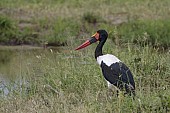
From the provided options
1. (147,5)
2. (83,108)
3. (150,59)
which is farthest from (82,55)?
(147,5)

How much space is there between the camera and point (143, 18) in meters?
17.8

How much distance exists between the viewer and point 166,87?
6.40 metres

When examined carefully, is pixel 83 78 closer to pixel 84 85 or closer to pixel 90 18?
pixel 84 85

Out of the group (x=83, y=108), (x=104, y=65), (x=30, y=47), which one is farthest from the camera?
(x=30, y=47)

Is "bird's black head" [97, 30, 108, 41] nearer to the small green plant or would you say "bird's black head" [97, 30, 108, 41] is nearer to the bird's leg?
the bird's leg

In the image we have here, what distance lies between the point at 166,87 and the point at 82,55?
2338 mm

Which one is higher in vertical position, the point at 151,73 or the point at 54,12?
the point at 54,12

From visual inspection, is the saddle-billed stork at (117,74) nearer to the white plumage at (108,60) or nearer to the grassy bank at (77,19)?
the white plumage at (108,60)

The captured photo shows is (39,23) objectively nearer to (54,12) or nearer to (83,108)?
(54,12)

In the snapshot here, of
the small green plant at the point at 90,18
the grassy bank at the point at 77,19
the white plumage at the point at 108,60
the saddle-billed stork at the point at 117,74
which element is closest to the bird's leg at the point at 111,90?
the saddle-billed stork at the point at 117,74

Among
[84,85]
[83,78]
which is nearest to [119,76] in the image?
[84,85]

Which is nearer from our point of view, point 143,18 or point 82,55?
point 82,55

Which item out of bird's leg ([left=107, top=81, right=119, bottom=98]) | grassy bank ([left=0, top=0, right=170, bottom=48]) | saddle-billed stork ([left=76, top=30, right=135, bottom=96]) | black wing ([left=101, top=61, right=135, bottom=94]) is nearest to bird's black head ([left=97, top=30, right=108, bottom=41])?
saddle-billed stork ([left=76, top=30, right=135, bottom=96])

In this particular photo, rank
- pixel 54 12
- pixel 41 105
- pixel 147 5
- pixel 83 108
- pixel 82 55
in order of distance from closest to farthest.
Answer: pixel 83 108 < pixel 41 105 < pixel 82 55 < pixel 54 12 < pixel 147 5
